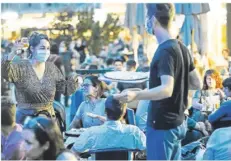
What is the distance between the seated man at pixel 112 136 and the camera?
4.82 m

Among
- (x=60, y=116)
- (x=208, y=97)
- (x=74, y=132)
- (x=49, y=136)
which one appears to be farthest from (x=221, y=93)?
(x=49, y=136)

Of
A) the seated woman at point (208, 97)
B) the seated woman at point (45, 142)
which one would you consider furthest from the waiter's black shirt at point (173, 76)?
the seated woman at point (208, 97)

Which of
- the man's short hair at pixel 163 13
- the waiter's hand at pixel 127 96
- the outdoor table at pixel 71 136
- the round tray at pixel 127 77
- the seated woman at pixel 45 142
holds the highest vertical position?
the man's short hair at pixel 163 13

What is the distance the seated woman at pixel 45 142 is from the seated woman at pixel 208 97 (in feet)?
11.5

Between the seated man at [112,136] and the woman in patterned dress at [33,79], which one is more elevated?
the woman in patterned dress at [33,79]

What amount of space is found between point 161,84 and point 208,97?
344 centimetres

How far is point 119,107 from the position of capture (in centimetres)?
483

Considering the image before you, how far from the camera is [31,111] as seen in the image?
16.7ft

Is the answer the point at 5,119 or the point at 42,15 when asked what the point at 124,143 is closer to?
the point at 5,119

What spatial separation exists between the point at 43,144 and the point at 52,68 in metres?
1.93

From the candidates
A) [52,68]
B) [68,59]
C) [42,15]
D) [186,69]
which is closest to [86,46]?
[42,15]

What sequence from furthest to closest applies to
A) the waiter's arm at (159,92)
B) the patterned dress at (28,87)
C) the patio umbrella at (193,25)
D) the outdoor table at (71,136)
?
the patio umbrella at (193,25)
the outdoor table at (71,136)
the patterned dress at (28,87)
the waiter's arm at (159,92)

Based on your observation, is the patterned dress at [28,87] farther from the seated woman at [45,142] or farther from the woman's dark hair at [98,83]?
the seated woman at [45,142]

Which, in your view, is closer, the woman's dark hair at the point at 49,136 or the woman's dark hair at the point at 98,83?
the woman's dark hair at the point at 49,136
